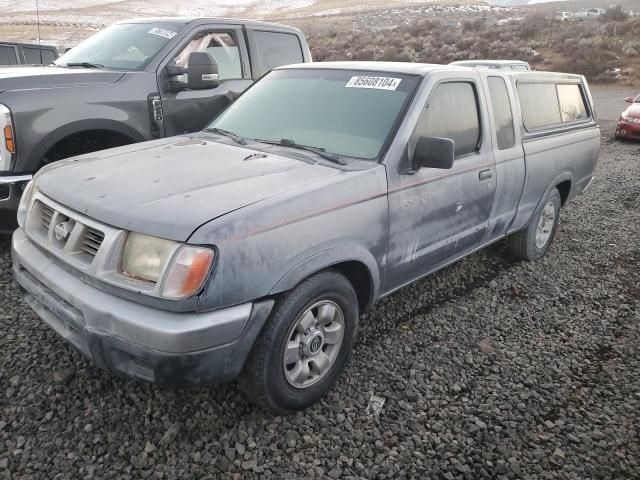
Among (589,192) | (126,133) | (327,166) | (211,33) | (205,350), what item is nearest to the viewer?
(205,350)

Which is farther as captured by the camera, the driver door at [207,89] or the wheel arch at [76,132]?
the driver door at [207,89]

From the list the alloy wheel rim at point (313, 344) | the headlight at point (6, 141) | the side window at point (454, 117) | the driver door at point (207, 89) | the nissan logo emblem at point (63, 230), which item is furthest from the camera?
the driver door at point (207, 89)

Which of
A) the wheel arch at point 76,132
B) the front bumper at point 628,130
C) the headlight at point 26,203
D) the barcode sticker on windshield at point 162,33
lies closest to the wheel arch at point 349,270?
the headlight at point 26,203

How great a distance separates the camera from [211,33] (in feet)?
17.5

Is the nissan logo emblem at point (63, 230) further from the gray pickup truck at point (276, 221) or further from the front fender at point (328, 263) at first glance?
the front fender at point (328, 263)

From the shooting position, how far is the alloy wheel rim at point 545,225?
498 cm

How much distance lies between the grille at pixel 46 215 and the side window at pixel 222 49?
9.55 ft

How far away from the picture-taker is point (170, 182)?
259 cm

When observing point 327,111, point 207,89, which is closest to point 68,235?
point 327,111

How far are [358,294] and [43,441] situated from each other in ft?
5.87

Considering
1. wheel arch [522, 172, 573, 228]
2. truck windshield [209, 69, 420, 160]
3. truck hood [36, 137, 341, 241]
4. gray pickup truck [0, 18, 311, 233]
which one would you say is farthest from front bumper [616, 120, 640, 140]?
truck hood [36, 137, 341, 241]

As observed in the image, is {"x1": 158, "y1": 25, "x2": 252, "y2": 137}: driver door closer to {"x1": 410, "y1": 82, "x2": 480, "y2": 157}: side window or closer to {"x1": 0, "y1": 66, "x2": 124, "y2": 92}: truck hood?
{"x1": 0, "y1": 66, "x2": 124, "y2": 92}: truck hood

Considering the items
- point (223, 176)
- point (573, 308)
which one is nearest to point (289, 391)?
point (223, 176)

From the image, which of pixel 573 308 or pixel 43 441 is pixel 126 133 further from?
pixel 573 308
